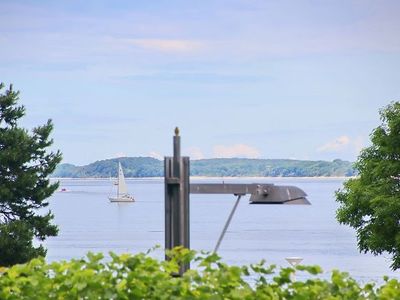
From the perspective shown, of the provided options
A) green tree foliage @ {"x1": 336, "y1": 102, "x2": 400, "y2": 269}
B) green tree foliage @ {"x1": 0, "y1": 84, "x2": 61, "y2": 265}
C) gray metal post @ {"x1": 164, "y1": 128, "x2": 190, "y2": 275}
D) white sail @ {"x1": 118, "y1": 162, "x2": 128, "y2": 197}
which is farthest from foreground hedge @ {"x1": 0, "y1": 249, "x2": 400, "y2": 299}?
white sail @ {"x1": 118, "y1": 162, "x2": 128, "y2": 197}

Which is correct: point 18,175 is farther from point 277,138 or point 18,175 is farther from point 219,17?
point 219,17

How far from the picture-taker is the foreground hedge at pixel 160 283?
4.67m

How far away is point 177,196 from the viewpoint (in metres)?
5.62

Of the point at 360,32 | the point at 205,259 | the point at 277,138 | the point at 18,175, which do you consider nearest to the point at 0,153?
the point at 18,175

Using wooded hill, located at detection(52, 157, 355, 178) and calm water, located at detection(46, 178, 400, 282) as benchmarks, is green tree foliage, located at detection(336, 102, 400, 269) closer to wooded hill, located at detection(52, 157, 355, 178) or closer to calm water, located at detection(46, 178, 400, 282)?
calm water, located at detection(46, 178, 400, 282)

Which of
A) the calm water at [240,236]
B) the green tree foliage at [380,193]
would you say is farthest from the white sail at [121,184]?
the green tree foliage at [380,193]

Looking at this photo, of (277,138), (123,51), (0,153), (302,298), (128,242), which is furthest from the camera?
(123,51)

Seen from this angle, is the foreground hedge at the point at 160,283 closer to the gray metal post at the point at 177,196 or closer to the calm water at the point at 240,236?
the gray metal post at the point at 177,196

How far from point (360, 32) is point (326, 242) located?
81.4 meters

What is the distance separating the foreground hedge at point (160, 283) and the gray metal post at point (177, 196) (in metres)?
0.68

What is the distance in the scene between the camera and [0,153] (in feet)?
120

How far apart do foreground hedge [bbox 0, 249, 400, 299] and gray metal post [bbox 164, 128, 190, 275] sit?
683mm

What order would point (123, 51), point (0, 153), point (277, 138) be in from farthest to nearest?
point (123, 51)
point (277, 138)
point (0, 153)

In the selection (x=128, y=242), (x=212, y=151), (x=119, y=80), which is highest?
(x=119, y=80)
